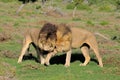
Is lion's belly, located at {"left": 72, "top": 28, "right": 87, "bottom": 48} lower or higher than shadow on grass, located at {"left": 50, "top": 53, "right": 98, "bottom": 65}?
higher

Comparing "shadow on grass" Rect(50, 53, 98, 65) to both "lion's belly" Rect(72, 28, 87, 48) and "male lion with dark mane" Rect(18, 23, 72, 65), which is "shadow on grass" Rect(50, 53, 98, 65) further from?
"male lion with dark mane" Rect(18, 23, 72, 65)

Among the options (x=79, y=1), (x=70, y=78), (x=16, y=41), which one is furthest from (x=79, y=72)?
(x=79, y=1)

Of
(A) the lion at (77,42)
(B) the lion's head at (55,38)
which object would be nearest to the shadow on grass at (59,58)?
(A) the lion at (77,42)

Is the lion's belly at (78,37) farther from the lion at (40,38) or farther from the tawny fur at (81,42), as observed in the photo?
the lion at (40,38)

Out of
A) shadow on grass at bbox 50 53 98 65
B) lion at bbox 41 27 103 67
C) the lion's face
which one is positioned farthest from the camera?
shadow on grass at bbox 50 53 98 65

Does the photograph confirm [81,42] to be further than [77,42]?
Yes

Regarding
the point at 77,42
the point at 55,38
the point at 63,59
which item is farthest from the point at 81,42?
the point at 63,59

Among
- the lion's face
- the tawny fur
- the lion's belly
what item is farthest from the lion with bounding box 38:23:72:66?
the lion's belly

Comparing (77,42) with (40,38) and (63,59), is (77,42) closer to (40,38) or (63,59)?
(40,38)

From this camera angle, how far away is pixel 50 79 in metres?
13.0

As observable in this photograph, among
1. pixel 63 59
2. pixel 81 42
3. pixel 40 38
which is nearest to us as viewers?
pixel 40 38

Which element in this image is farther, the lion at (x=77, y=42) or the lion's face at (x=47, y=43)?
the lion at (x=77, y=42)

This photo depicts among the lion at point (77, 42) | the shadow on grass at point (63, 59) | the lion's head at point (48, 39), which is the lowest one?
the shadow on grass at point (63, 59)

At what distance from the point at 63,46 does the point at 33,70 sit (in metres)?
1.48
